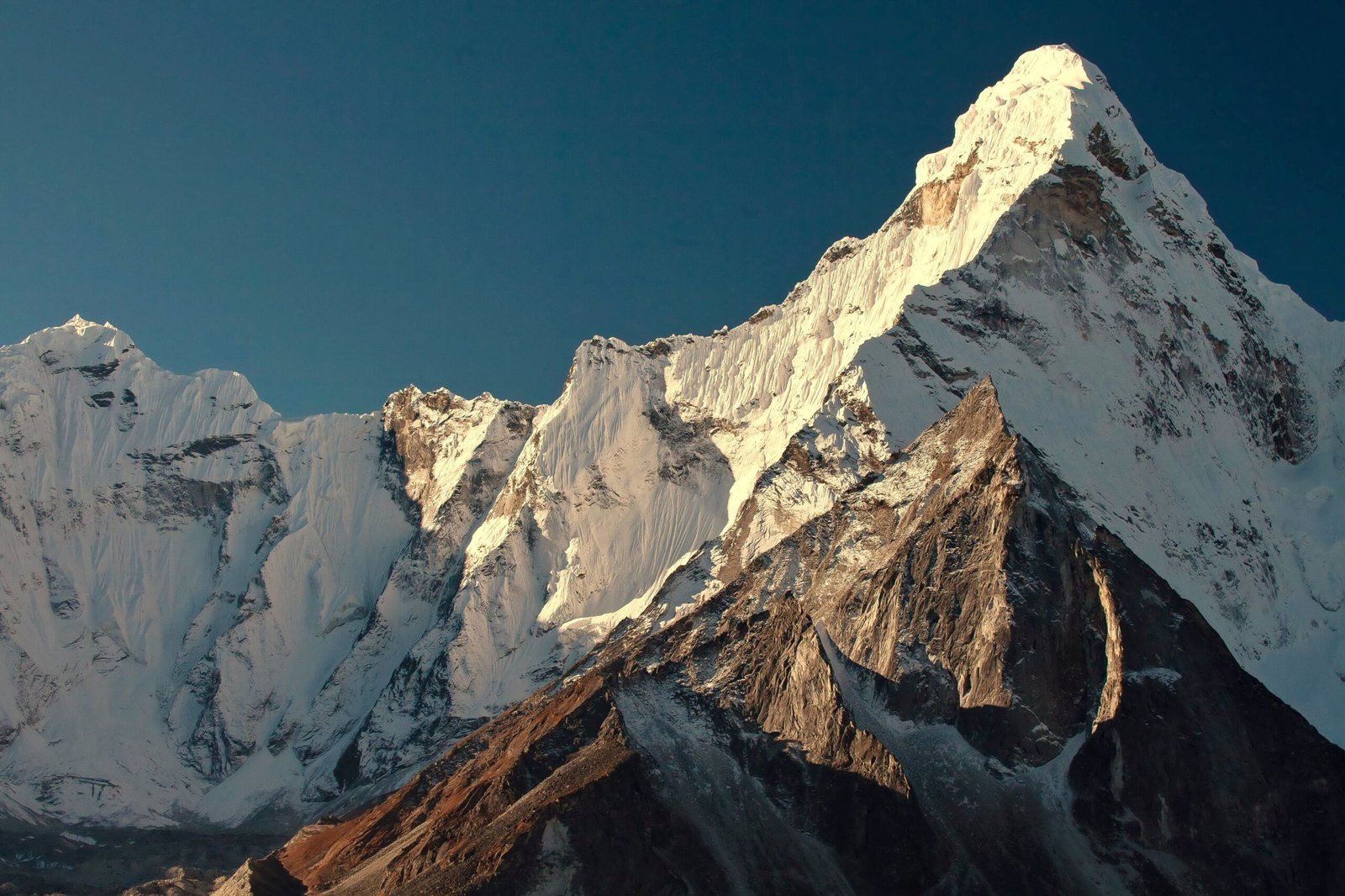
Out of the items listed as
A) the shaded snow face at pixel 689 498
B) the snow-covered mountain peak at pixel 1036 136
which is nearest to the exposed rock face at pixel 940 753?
the shaded snow face at pixel 689 498

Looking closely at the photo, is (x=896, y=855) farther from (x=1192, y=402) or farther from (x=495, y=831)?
(x=1192, y=402)

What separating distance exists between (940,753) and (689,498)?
2946 inches

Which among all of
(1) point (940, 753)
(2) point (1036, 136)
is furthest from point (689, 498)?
(1) point (940, 753)

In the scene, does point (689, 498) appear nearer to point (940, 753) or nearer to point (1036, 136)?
point (1036, 136)

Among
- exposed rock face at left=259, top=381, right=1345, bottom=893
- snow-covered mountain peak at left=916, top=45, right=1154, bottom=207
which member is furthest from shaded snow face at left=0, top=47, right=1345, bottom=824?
exposed rock face at left=259, top=381, right=1345, bottom=893

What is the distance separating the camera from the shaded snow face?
416 ft

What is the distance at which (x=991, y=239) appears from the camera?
141 m

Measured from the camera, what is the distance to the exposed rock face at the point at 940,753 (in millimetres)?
76812

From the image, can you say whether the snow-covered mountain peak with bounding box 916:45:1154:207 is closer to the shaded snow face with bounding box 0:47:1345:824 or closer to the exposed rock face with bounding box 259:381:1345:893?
the shaded snow face with bounding box 0:47:1345:824

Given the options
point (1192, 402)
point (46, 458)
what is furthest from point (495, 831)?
point (46, 458)

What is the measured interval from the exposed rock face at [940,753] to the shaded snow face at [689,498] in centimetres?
2385

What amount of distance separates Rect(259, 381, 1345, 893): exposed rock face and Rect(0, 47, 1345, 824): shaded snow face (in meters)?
23.9

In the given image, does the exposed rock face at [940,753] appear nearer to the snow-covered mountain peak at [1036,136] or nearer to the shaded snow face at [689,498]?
the shaded snow face at [689,498]

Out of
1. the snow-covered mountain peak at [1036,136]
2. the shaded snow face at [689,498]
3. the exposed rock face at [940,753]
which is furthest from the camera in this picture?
the snow-covered mountain peak at [1036,136]
